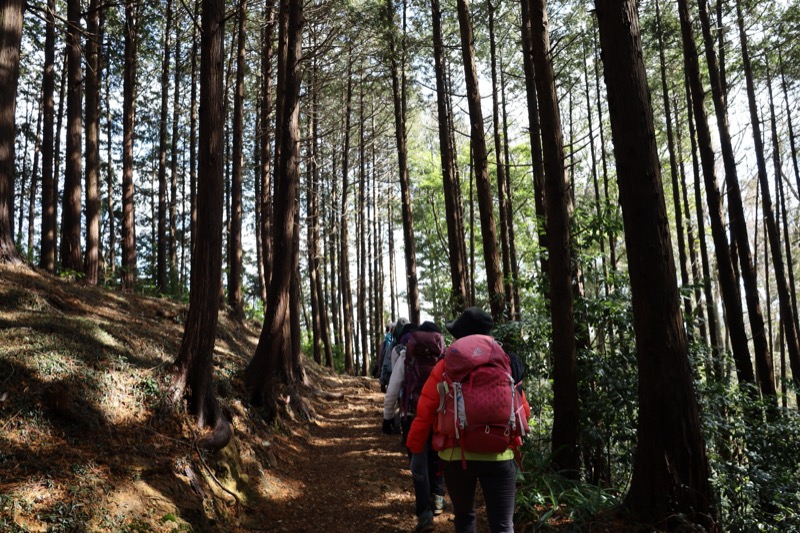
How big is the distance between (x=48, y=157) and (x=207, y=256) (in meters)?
12.0

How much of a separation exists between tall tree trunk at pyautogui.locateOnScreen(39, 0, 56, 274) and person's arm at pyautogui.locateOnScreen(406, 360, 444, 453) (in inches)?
427

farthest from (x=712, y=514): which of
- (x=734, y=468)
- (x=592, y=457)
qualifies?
(x=592, y=457)

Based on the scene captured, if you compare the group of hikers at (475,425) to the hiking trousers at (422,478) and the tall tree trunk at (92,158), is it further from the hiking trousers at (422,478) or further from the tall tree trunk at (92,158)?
the tall tree trunk at (92,158)

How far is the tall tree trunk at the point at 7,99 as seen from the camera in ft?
25.6

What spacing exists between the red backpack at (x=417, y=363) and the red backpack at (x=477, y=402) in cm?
205

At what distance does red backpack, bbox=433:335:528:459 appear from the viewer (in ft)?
10.9

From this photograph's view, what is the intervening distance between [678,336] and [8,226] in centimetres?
891

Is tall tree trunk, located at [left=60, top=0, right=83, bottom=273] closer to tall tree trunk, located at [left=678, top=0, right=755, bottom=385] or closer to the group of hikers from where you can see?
the group of hikers

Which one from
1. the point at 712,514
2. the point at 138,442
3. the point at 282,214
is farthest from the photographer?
the point at 282,214

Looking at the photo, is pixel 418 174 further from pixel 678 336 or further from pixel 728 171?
pixel 678 336

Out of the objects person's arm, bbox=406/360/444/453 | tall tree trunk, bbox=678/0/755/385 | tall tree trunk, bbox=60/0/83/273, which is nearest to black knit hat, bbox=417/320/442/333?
person's arm, bbox=406/360/444/453

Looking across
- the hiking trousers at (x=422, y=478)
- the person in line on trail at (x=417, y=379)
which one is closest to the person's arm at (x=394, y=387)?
the person in line on trail at (x=417, y=379)

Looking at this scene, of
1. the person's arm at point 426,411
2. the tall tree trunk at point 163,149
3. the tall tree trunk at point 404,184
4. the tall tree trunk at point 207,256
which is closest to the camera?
the person's arm at point 426,411

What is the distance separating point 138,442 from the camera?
5.16 meters
